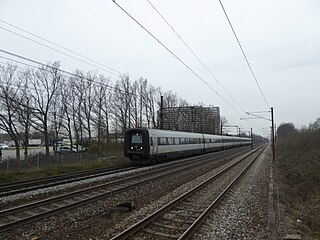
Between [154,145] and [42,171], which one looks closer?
[42,171]

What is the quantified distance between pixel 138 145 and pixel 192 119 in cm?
3385

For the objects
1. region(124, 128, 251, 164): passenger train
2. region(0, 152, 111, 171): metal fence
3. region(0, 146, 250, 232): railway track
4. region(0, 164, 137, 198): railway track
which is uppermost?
region(124, 128, 251, 164): passenger train

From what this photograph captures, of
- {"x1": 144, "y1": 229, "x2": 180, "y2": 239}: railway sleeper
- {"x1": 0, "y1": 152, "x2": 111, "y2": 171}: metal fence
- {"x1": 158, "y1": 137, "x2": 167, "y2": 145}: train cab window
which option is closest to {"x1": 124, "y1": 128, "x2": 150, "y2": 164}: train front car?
{"x1": 158, "y1": 137, "x2": 167, "y2": 145}: train cab window

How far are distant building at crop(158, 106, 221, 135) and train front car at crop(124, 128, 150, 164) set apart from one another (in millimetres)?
24101

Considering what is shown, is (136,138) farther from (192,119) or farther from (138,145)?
(192,119)

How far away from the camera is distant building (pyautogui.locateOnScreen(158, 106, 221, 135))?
54.0 metres

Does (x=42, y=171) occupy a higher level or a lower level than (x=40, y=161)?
lower

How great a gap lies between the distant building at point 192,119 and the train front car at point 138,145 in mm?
24101

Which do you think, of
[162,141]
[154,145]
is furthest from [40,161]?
[162,141]

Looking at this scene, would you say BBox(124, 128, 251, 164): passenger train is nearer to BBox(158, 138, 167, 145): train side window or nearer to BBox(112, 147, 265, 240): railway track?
BBox(158, 138, 167, 145): train side window

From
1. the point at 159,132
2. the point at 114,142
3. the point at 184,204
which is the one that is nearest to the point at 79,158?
the point at 159,132

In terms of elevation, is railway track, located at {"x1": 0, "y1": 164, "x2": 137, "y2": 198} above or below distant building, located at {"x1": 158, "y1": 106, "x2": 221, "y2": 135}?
below

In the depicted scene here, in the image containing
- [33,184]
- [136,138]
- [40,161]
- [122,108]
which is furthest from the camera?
[122,108]

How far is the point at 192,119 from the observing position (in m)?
59.8
